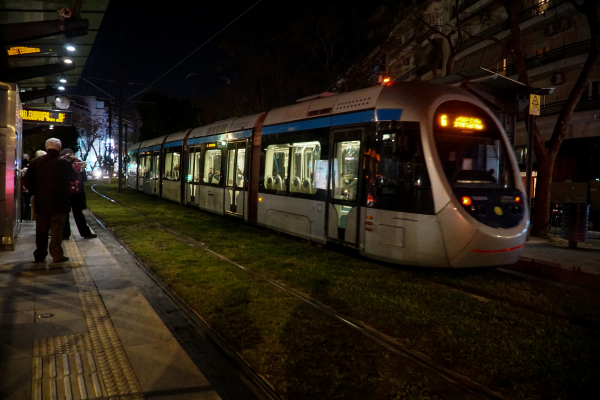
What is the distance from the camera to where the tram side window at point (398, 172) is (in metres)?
7.83

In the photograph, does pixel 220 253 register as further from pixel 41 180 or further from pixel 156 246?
pixel 41 180

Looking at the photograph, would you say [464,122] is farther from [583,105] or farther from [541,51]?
[541,51]

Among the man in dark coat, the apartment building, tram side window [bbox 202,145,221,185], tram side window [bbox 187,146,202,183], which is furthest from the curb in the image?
the apartment building

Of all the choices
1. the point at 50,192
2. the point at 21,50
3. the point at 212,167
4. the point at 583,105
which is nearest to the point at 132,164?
the point at 212,167

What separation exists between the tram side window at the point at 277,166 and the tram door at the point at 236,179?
154cm

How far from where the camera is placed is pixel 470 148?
27.0 feet

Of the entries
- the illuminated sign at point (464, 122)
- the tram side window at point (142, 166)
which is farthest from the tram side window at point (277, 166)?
the tram side window at point (142, 166)

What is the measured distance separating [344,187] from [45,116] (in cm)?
883

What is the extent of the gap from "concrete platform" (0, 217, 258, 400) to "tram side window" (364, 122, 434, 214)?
3.79 m

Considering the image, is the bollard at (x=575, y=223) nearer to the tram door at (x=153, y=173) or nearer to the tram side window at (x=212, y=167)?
the tram side window at (x=212, y=167)

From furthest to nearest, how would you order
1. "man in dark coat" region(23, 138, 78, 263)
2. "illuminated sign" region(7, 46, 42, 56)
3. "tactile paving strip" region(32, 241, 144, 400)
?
"illuminated sign" region(7, 46, 42, 56), "man in dark coat" region(23, 138, 78, 263), "tactile paving strip" region(32, 241, 144, 400)

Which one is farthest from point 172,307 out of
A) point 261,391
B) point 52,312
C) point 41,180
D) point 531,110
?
point 531,110

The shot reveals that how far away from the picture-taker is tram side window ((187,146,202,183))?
59.6 feet

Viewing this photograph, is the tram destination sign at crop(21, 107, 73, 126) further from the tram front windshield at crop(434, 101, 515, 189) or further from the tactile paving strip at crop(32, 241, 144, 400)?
the tram front windshield at crop(434, 101, 515, 189)
